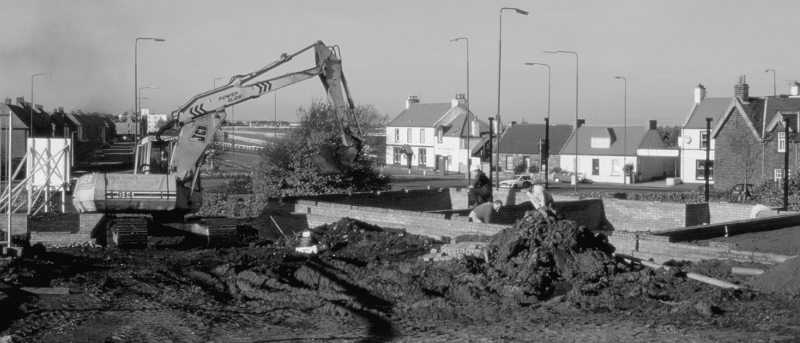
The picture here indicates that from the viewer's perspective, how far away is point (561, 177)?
60.0m

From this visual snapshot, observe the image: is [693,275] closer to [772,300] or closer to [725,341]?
[772,300]

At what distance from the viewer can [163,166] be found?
21.3 m

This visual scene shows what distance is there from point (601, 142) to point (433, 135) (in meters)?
16.8

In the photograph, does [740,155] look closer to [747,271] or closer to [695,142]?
[695,142]

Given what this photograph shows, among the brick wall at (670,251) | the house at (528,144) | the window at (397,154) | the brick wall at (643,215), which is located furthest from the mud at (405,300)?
the window at (397,154)

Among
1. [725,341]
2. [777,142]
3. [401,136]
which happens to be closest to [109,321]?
[725,341]

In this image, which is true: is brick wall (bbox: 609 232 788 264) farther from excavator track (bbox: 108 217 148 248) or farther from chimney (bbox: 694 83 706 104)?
chimney (bbox: 694 83 706 104)

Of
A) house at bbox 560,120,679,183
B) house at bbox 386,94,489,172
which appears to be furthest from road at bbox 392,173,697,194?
house at bbox 386,94,489,172

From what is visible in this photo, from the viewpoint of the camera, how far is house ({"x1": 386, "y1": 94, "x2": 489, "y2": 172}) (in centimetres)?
7119

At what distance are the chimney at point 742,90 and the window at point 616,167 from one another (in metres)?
14.1

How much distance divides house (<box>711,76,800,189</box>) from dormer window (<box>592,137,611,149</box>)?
13.7m

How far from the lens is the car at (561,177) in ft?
195

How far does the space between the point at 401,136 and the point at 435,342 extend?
68762 millimetres

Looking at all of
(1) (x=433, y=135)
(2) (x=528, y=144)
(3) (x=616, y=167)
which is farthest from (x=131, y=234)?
(1) (x=433, y=135)
